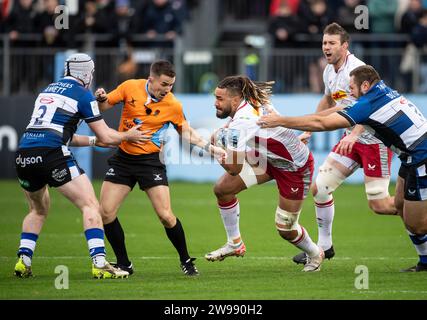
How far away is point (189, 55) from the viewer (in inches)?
910

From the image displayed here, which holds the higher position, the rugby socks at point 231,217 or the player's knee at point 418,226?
the player's knee at point 418,226

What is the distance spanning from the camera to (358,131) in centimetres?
1195

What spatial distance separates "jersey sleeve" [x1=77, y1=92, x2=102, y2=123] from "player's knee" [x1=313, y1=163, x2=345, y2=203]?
131 inches

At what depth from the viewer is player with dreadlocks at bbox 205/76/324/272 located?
431 inches

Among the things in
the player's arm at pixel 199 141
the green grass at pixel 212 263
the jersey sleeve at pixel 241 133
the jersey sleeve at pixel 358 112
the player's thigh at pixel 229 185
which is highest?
the jersey sleeve at pixel 358 112

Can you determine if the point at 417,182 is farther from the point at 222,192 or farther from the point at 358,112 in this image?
the point at 222,192

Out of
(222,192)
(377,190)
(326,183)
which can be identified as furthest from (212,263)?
(377,190)

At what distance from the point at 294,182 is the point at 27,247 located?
3266 millimetres

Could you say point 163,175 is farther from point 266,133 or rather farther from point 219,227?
point 219,227

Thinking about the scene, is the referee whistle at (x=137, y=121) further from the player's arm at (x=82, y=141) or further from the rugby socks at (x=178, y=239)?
the rugby socks at (x=178, y=239)

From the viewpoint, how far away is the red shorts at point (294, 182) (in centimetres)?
1147

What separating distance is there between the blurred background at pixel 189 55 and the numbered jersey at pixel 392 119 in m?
11.5

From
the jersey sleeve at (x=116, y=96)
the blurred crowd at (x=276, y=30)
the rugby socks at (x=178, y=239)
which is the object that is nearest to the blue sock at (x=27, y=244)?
the rugby socks at (x=178, y=239)

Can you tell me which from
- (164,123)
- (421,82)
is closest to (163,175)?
(164,123)
